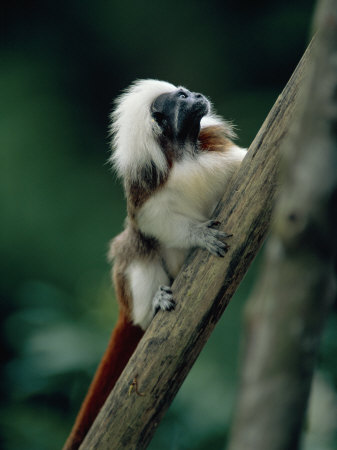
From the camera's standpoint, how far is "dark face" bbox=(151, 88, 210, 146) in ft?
7.24

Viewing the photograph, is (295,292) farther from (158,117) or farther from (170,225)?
(158,117)

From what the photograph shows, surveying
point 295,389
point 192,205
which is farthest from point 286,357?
point 192,205

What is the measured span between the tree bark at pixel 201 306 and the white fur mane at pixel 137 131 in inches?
18.1

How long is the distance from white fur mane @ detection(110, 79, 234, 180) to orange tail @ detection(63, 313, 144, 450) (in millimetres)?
718

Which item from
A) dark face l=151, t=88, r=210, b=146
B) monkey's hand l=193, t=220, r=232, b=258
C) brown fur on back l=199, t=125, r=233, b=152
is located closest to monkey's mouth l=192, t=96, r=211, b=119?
dark face l=151, t=88, r=210, b=146

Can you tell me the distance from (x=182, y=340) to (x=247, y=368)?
1.18 metres

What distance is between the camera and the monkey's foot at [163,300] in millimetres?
1923

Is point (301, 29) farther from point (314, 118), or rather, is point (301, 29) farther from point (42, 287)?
point (314, 118)

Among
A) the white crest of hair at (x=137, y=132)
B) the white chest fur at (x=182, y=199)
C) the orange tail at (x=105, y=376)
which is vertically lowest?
the orange tail at (x=105, y=376)

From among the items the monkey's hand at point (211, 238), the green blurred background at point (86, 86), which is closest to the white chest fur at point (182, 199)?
the monkey's hand at point (211, 238)

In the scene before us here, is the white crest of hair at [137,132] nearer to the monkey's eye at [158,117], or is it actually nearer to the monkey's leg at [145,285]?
the monkey's eye at [158,117]

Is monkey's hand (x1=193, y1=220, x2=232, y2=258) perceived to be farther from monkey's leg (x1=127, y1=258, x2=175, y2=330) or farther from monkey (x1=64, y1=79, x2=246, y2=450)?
monkey's leg (x1=127, y1=258, x2=175, y2=330)

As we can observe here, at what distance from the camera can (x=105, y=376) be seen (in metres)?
2.22

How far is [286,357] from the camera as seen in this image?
665 millimetres
